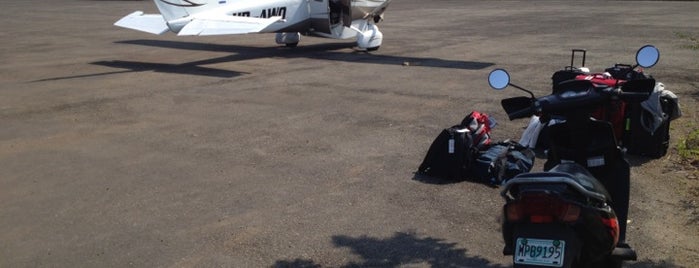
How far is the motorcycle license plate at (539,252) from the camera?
300 cm

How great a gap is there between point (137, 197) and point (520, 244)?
172 inches

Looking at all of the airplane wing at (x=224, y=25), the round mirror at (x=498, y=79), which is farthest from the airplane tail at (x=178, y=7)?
the round mirror at (x=498, y=79)

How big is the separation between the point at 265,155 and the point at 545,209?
16.5 ft

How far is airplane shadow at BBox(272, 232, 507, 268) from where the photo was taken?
4633mm

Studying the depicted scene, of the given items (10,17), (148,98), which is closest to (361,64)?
(148,98)

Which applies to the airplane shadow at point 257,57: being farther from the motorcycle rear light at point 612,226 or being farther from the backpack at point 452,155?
the motorcycle rear light at point 612,226

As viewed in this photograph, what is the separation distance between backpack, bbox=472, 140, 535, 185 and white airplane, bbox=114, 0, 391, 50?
9720 mm

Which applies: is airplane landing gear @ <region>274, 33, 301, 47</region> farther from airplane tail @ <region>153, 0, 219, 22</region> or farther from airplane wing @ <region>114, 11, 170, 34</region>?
airplane wing @ <region>114, 11, 170, 34</region>

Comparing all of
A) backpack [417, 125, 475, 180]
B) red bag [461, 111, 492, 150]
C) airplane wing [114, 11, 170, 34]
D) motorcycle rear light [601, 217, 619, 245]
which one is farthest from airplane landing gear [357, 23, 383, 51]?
motorcycle rear light [601, 217, 619, 245]

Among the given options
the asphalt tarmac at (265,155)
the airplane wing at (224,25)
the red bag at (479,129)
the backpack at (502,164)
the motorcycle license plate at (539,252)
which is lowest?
the asphalt tarmac at (265,155)

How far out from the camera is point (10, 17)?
3400 cm

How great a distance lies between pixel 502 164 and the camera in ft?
20.5

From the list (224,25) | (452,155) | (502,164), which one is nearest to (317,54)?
(224,25)

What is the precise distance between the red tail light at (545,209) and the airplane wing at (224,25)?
492 inches
